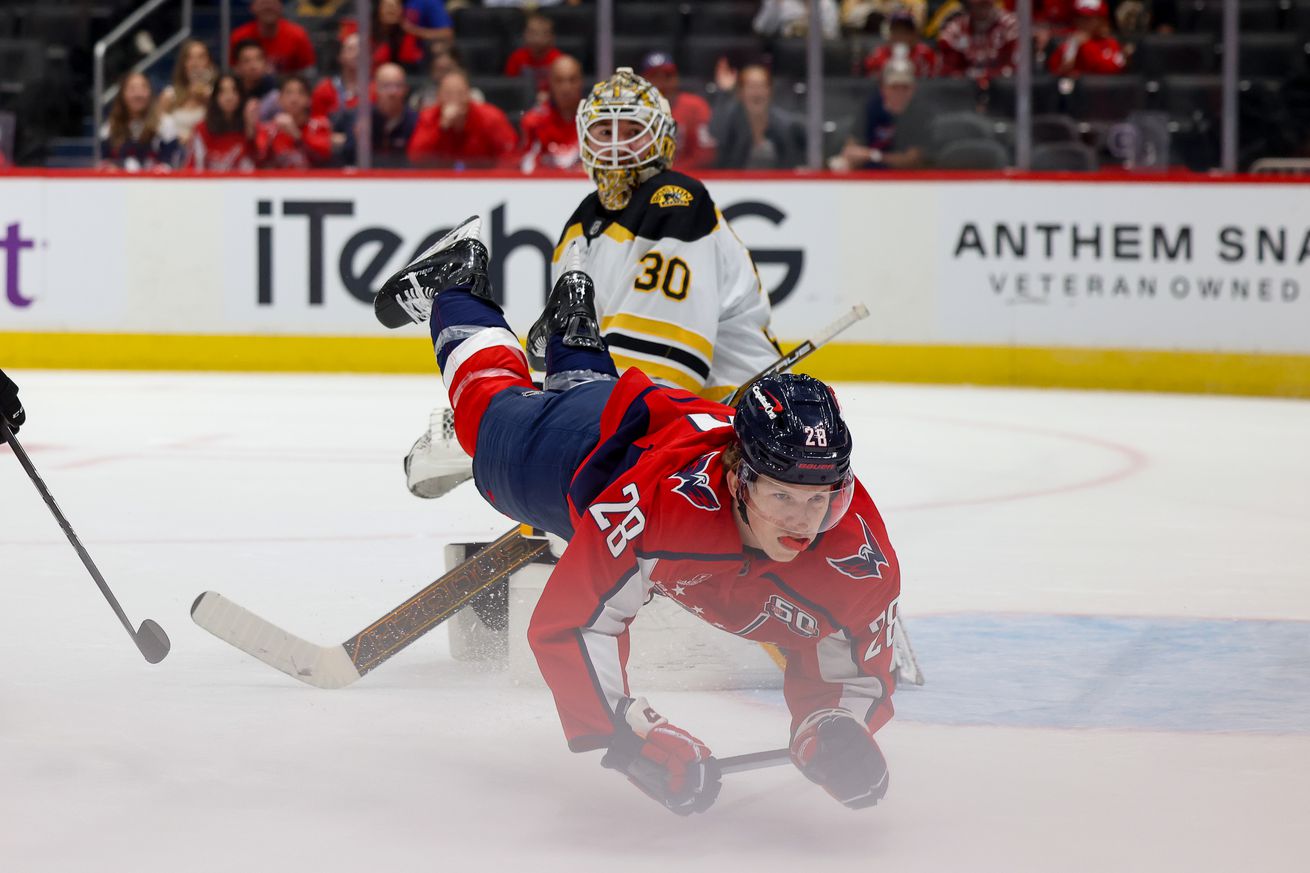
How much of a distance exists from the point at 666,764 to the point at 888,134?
644 centimetres

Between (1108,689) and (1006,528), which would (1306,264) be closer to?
(1006,528)

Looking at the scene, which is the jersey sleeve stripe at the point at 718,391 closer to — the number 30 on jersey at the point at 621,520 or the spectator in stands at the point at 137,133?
the number 30 on jersey at the point at 621,520

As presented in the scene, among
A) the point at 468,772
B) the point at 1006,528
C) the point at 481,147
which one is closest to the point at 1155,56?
the point at 481,147

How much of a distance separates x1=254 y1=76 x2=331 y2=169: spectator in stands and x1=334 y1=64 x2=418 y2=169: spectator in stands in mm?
A: 86

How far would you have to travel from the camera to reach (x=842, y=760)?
7.50 feet

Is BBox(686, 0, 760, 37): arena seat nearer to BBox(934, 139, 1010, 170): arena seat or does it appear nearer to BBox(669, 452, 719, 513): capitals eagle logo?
BBox(934, 139, 1010, 170): arena seat

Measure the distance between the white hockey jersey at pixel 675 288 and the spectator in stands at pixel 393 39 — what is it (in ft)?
17.3

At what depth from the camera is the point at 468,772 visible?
2.66 meters

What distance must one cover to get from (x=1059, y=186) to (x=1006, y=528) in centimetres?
371

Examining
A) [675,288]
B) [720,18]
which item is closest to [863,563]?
[675,288]

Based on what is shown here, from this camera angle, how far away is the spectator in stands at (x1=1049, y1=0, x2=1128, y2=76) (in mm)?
8109

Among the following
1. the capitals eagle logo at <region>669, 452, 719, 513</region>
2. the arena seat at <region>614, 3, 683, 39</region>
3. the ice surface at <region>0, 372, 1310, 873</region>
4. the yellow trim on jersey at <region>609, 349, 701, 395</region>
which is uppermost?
the arena seat at <region>614, 3, 683, 39</region>

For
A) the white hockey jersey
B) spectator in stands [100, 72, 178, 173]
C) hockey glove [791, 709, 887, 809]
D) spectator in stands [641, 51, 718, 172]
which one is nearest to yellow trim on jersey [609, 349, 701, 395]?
the white hockey jersey

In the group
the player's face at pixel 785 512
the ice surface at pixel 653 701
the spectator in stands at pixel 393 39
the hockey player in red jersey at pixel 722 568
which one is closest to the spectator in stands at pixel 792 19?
the spectator in stands at pixel 393 39
